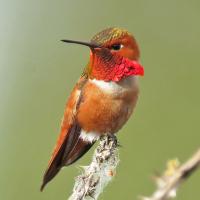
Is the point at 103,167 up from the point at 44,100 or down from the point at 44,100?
up

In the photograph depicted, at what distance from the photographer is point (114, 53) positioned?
3.73m

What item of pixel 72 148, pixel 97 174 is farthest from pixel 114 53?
pixel 97 174

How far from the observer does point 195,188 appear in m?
5.14

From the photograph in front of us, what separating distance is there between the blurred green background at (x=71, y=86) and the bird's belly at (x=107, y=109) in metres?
0.47

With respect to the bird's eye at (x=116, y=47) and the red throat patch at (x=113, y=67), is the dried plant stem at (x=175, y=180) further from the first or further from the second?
the bird's eye at (x=116, y=47)

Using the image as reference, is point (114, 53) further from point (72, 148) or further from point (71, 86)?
point (71, 86)

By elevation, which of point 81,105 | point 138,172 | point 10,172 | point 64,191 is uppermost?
point 81,105

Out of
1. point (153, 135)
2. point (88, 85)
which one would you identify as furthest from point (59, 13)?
point (88, 85)

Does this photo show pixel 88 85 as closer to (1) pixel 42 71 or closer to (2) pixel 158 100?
(2) pixel 158 100

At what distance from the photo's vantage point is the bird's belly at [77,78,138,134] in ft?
12.2

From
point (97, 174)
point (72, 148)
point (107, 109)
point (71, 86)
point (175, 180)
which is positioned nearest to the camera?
point (175, 180)

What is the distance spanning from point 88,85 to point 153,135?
8.98ft

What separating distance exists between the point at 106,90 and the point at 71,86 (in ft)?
17.4

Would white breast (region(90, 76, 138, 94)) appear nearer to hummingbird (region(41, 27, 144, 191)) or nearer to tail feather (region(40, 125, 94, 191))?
hummingbird (region(41, 27, 144, 191))
